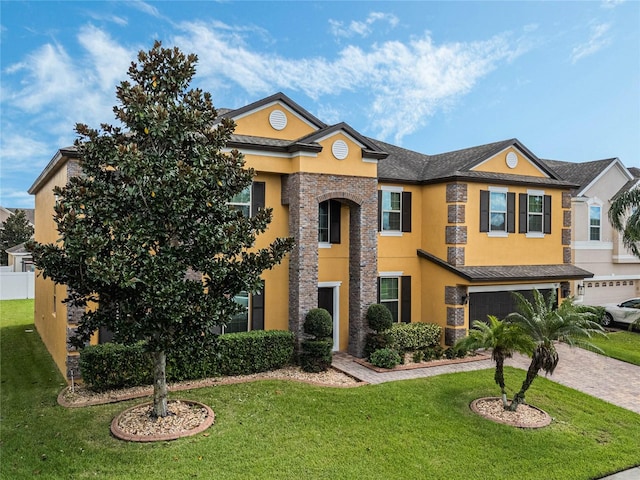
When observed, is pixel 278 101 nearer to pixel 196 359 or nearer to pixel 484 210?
pixel 484 210

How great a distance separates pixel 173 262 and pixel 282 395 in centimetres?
456

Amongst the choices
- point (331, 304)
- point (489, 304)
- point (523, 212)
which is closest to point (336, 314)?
point (331, 304)

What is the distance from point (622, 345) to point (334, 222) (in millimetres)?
12557

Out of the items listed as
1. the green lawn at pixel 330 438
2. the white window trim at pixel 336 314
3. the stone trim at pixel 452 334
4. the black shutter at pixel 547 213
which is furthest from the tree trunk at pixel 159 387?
the black shutter at pixel 547 213

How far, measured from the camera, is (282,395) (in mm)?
10688

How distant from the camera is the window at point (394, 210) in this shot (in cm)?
1634

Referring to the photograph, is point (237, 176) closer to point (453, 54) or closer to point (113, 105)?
point (113, 105)

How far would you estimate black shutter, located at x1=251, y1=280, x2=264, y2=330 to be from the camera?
1384cm

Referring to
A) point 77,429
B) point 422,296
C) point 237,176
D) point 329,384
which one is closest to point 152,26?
point 237,176

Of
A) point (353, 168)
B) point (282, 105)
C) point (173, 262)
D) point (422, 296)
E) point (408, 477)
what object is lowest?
point (408, 477)

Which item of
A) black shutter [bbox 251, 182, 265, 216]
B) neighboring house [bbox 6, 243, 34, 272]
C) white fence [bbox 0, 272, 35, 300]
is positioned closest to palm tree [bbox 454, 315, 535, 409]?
black shutter [bbox 251, 182, 265, 216]

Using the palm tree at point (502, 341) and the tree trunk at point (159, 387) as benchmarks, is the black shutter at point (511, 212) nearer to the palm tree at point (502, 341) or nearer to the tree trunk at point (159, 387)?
the palm tree at point (502, 341)

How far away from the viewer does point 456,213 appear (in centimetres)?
1595

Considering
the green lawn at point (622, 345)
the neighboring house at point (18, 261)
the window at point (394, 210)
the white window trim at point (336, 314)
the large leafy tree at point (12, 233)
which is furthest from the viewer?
the large leafy tree at point (12, 233)
